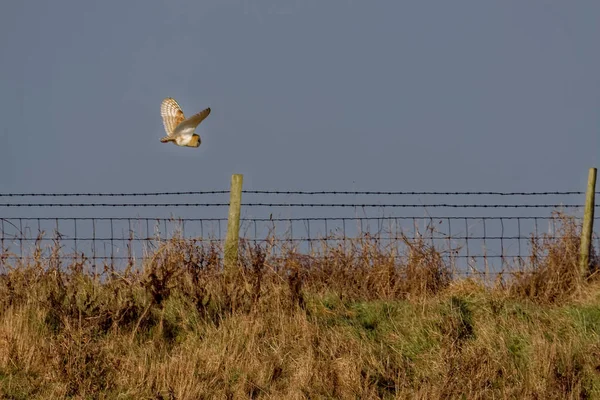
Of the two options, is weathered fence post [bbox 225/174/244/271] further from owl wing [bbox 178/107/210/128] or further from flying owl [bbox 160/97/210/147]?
owl wing [bbox 178/107/210/128]

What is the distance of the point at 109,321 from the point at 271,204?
3.17 metres

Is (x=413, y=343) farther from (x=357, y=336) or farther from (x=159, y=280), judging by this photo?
(x=159, y=280)

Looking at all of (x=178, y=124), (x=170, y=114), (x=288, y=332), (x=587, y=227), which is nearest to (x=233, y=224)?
(x=178, y=124)

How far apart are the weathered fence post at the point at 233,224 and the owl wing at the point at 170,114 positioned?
108 cm

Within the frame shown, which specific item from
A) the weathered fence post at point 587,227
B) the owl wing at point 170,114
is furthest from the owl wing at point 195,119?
the weathered fence post at point 587,227

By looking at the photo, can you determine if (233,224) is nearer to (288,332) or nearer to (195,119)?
(195,119)

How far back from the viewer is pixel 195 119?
34.8 ft

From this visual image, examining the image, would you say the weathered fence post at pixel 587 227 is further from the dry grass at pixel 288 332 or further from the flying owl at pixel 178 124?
the flying owl at pixel 178 124

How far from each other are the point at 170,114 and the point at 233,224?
1946mm

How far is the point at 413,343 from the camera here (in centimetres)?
898

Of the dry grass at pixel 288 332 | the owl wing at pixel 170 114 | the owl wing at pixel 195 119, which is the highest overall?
the owl wing at pixel 170 114

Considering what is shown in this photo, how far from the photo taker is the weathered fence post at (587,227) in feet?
39.3

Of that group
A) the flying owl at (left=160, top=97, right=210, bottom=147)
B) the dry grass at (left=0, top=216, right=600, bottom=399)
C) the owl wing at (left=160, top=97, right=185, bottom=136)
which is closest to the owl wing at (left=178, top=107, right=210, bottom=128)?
the flying owl at (left=160, top=97, right=210, bottom=147)

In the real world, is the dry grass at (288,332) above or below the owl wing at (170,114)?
below
